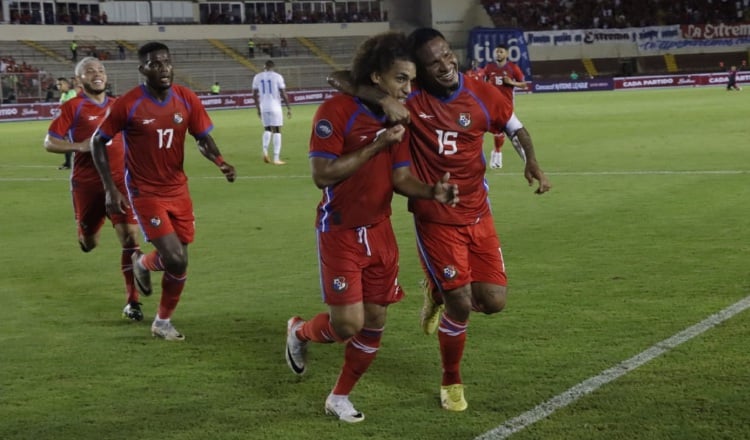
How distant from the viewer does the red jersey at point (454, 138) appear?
18.9ft

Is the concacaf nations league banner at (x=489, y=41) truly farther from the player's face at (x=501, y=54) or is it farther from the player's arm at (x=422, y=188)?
the player's arm at (x=422, y=188)

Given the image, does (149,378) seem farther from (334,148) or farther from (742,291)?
(742,291)

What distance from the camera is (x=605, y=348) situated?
22.5 ft

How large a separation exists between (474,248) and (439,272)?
0.33 meters

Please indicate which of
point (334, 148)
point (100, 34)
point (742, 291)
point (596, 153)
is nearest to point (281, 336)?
point (334, 148)

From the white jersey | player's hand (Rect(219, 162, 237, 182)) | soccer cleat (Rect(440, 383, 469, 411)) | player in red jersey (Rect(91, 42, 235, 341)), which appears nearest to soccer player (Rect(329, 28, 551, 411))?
soccer cleat (Rect(440, 383, 469, 411))

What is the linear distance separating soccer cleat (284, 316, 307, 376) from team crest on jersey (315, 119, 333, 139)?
4.79 ft

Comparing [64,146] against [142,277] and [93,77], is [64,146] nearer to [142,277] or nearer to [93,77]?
[93,77]

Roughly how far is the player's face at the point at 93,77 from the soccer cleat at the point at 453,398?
4.72 metres

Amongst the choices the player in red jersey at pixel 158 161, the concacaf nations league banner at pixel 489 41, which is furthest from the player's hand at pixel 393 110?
the concacaf nations league banner at pixel 489 41

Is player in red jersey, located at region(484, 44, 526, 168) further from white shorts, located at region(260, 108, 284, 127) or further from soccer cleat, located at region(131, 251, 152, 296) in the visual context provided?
soccer cleat, located at region(131, 251, 152, 296)

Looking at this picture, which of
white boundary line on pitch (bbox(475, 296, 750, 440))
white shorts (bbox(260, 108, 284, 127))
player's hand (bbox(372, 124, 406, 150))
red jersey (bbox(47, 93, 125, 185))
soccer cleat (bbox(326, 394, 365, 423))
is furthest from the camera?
white shorts (bbox(260, 108, 284, 127))

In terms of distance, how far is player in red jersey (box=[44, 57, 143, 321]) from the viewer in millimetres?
8594

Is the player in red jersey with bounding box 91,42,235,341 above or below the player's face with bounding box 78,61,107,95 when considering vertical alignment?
below
